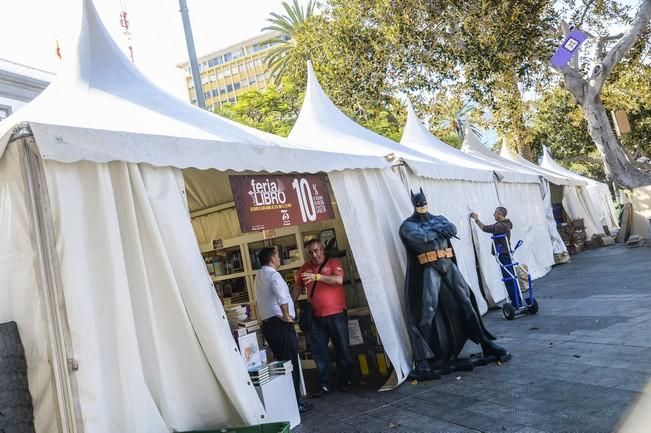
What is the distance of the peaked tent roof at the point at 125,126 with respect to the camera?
366 centimetres

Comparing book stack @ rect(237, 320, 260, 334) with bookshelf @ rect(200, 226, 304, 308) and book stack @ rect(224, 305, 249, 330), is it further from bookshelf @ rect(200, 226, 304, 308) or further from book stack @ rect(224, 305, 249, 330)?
bookshelf @ rect(200, 226, 304, 308)

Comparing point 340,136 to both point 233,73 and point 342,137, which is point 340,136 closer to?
point 342,137

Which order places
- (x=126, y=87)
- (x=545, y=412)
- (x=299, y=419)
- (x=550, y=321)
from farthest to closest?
(x=550, y=321) → (x=126, y=87) → (x=299, y=419) → (x=545, y=412)

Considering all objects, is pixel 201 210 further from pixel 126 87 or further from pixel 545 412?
pixel 545 412

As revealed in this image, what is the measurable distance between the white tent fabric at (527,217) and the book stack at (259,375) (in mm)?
7619

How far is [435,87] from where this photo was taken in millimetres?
15844

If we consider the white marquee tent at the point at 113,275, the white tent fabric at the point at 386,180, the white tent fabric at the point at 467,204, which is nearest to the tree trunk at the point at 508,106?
the white tent fabric at the point at 467,204

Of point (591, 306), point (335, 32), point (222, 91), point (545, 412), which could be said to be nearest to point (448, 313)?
point (545, 412)

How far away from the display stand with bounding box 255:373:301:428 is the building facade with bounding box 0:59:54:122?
27834 millimetres

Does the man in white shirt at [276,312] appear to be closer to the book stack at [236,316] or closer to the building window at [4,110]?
the book stack at [236,316]

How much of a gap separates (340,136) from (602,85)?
9.74 meters

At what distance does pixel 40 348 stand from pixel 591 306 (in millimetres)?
7746

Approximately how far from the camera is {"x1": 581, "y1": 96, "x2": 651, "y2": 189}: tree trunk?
49.2ft

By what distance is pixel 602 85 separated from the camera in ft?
48.9
